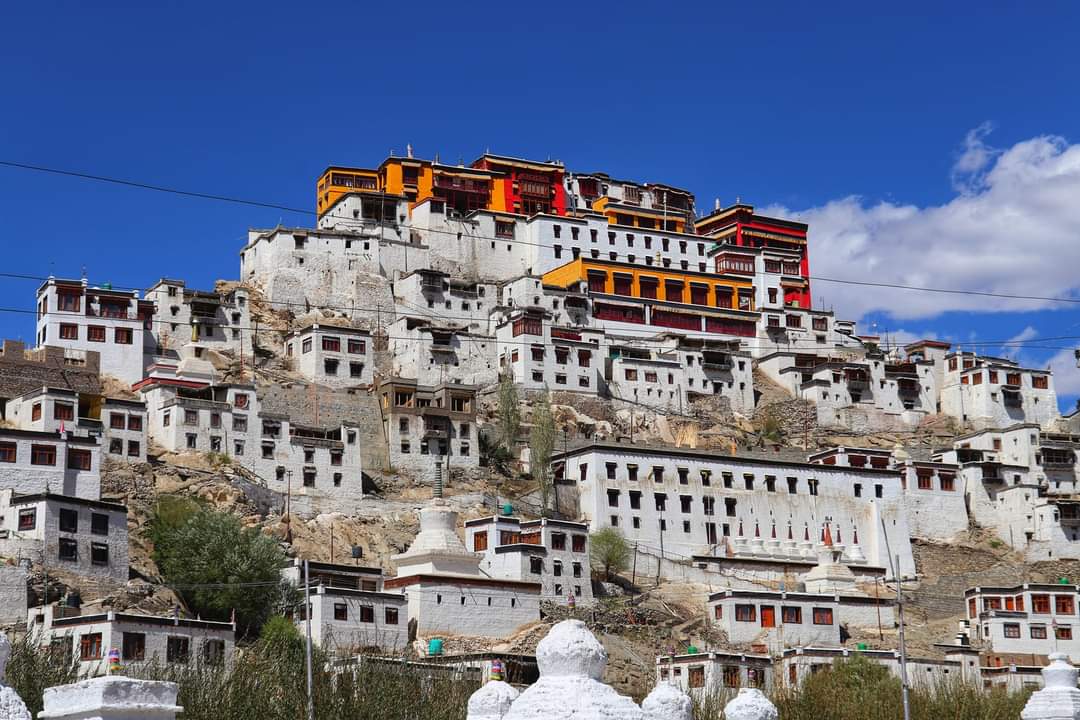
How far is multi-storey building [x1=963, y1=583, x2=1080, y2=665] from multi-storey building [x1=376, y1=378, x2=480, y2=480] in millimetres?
26573

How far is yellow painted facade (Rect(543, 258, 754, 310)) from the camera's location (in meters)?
106

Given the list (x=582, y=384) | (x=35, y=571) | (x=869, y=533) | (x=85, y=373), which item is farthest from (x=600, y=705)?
(x=582, y=384)

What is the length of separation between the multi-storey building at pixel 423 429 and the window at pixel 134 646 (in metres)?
31.2

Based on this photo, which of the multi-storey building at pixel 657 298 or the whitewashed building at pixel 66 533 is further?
the multi-storey building at pixel 657 298

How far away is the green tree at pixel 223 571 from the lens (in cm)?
5947

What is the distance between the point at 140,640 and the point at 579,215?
67642 millimetres

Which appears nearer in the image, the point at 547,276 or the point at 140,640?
the point at 140,640

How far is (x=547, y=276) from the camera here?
10762 centimetres

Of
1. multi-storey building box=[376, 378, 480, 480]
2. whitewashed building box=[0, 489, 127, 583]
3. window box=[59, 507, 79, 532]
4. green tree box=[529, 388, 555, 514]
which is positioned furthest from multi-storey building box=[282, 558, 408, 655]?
multi-storey building box=[376, 378, 480, 480]

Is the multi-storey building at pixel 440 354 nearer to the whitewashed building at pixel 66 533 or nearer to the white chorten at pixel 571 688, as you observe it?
the whitewashed building at pixel 66 533

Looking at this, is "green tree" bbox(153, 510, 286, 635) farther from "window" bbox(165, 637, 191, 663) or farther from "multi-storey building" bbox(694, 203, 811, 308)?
"multi-storey building" bbox(694, 203, 811, 308)

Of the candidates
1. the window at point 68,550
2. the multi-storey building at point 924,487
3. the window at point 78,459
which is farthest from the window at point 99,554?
the multi-storey building at point 924,487

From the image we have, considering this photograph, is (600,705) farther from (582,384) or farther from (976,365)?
(976,365)

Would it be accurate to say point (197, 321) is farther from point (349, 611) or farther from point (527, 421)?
point (349, 611)
